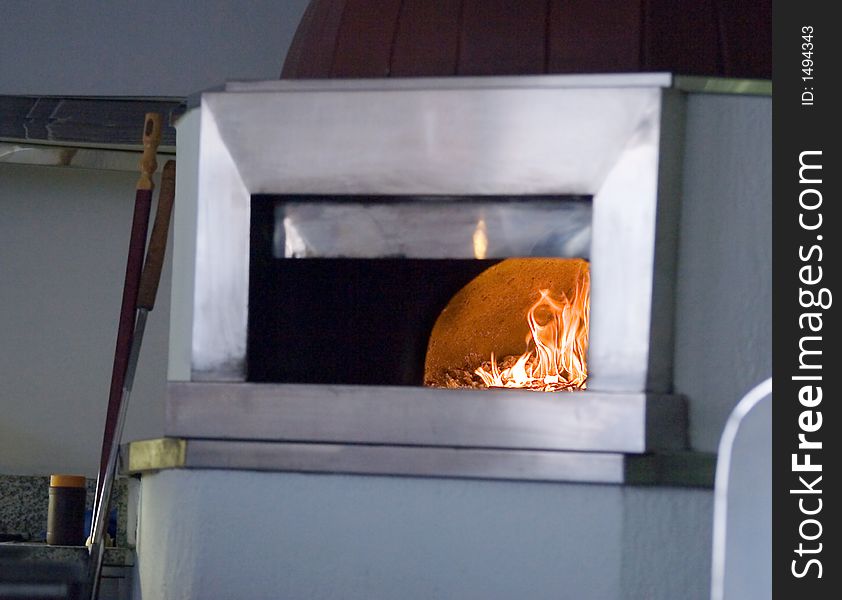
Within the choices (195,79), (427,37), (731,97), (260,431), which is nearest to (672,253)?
(731,97)

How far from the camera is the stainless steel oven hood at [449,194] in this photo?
1686 millimetres

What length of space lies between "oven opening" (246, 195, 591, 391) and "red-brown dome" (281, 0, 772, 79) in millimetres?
193

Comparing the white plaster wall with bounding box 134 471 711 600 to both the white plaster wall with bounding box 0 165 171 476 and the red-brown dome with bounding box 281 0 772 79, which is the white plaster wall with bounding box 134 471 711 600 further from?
the white plaster wall with bounding box 0 165 171 476

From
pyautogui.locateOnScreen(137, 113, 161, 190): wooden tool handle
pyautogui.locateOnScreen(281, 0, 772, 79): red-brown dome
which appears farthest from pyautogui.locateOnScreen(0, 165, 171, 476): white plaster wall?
pyautogui.locateOnScreen(281, 0, 772, 79): red-brown dome

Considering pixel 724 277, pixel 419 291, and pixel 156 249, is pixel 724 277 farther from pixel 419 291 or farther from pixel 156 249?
pixel 156 249

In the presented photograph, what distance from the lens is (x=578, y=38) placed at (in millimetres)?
1802

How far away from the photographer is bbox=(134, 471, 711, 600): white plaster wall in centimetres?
166

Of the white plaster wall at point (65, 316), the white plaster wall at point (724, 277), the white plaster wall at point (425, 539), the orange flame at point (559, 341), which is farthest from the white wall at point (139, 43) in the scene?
the white plaster wall at point (724, 277)

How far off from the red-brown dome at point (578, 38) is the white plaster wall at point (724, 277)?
12cm

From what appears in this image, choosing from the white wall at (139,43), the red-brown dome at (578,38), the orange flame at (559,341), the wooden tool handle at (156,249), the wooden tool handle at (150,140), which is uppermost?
the white wall at (139,43)

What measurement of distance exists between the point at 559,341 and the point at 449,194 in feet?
1.46
